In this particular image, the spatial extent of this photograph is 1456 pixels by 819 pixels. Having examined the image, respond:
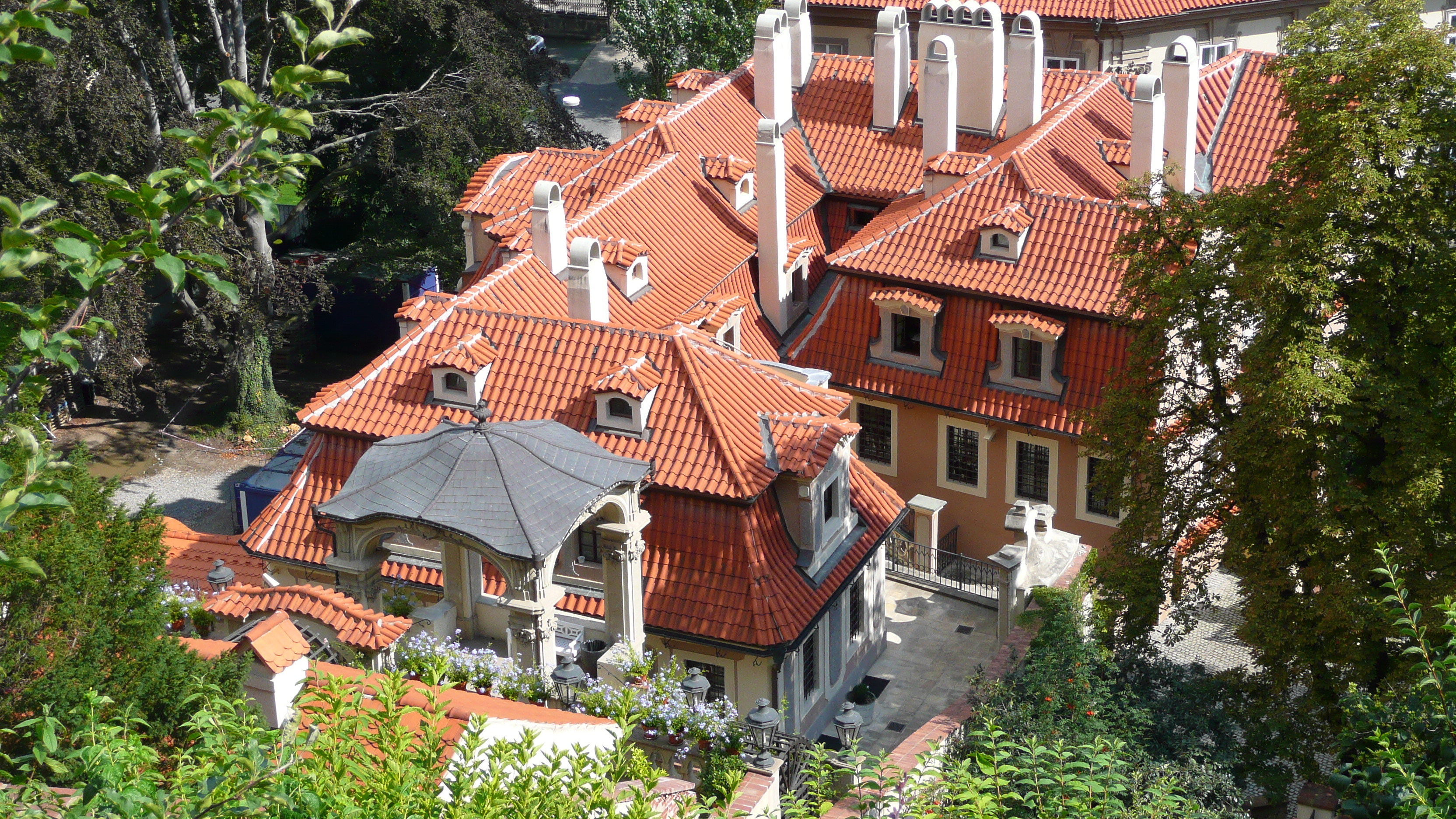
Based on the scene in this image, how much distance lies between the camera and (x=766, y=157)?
36.7 metres

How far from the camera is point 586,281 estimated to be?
3159cm

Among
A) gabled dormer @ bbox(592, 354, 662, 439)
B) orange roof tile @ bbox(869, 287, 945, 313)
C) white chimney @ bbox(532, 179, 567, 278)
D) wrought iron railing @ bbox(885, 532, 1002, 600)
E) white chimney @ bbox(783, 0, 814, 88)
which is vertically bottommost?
wrought iron railing @ bbox(885, 532, 1002, 600)

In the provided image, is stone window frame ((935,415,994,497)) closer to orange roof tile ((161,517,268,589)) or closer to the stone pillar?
the stone pillar

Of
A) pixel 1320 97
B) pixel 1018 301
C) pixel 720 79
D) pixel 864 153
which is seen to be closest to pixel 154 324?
pixel 720 79

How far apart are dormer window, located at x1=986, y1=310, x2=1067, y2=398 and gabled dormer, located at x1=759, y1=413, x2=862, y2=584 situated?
692 cm

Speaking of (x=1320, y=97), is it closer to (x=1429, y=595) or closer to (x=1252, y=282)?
(x=1252, y=282)

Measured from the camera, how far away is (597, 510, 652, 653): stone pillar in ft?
83.8

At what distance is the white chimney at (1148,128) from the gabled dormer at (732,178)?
32.0 ft

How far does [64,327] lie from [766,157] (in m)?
26.6

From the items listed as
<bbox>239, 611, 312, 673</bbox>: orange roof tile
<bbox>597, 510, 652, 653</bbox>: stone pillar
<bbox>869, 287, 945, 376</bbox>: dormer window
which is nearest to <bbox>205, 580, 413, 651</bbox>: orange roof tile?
<bbox>597, 510, 652, 653</bbox>: stone pillar

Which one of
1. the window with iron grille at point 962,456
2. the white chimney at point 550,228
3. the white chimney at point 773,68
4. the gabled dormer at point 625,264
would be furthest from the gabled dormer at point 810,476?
the white chimney at point 773,68

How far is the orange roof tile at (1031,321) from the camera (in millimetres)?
34094

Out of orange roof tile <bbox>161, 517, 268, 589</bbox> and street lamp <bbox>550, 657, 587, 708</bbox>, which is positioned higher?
street lamp <bbox>550, 657, 587, 708</bbox>

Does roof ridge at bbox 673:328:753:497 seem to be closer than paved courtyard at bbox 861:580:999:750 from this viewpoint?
Yes
